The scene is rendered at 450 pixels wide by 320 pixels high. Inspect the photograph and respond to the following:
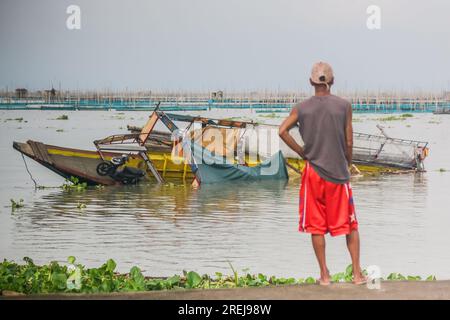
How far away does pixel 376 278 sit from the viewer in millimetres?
5758

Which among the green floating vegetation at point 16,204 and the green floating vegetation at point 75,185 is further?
the green floating vegetation at point 75,185

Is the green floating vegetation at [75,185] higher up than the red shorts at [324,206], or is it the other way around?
the red shorts at [324,206]

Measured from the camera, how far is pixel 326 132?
570 cm

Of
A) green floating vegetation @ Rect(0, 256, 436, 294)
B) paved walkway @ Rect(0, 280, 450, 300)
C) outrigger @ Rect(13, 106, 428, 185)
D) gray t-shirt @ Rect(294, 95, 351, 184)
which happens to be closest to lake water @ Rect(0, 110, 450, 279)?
outrigger @ Rect(13, 106, 428, 185)

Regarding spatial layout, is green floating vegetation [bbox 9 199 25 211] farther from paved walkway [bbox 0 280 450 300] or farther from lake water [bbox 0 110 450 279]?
paved walkway [bbox 0 280 450 300]

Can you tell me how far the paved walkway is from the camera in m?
5.51

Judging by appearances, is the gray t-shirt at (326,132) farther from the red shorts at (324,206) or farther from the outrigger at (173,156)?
the outrigger at (173,156)

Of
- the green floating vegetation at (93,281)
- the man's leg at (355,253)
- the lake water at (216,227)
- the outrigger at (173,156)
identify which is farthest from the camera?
the outrigger at (173,156)

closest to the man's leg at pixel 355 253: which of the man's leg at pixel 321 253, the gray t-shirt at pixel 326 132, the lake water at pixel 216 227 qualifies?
the man's leg at pixel 321 253

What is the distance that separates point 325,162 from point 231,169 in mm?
13964

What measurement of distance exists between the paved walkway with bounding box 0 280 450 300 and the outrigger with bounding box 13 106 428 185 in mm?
12969

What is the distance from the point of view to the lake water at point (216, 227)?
10664 millimetres

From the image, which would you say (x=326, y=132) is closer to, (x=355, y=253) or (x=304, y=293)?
(x=355, y=253)
